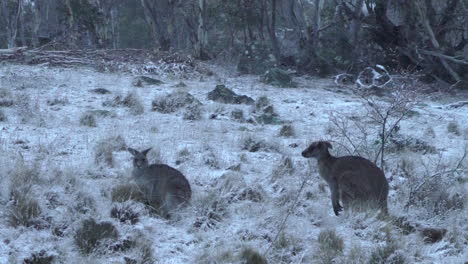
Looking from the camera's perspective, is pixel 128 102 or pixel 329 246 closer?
pixel 329 246

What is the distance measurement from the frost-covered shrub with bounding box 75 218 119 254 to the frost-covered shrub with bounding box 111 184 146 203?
80cm

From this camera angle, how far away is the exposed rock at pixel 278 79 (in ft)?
54.2

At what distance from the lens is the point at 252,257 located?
4.64 metres

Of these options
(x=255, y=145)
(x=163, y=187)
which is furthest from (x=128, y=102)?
(x=163, y=187)

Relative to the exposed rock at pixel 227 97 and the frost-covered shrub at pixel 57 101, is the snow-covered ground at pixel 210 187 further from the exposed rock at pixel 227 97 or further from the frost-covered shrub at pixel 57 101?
the exposed rock at pixel 227 97

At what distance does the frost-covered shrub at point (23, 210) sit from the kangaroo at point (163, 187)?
1.15 m

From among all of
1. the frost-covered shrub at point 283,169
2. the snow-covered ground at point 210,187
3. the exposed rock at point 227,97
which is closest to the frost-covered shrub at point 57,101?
the snow-covered ground at point 210,187

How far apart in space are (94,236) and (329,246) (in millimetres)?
2058

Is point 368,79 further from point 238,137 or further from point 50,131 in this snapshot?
point 50,131

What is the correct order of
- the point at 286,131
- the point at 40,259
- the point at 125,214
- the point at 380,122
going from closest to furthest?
1. the point at 40,259
2. the point at 125,214
3. the point at 380,122
4. the point at 286,131

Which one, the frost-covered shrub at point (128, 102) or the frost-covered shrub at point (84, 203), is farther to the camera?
the frost-covered shrub at point (128, 102)

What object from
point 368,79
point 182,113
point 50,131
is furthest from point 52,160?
point 368,79

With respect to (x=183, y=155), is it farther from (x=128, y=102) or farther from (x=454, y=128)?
(x=454, y=128)

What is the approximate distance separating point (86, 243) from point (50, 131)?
4.44 metres
